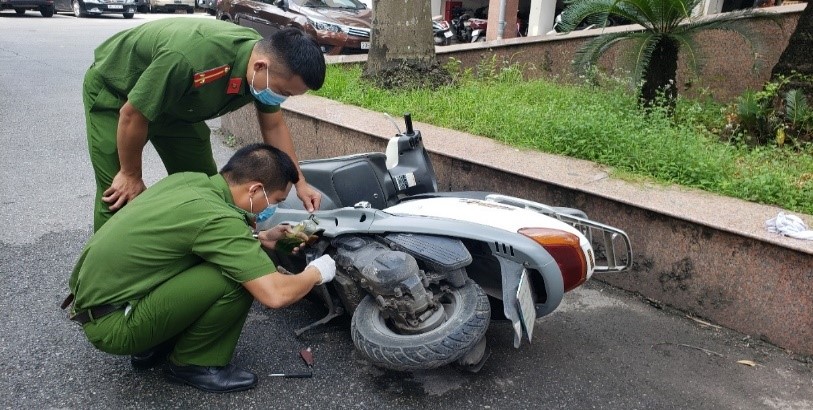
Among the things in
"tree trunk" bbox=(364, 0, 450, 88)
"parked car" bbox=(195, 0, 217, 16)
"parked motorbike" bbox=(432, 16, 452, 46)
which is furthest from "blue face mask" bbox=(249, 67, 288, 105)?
"parked car" bbox=(195, 0, 217, 16)

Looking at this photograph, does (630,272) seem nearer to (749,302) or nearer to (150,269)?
(749,302)

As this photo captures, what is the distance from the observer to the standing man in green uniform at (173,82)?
2641 mm

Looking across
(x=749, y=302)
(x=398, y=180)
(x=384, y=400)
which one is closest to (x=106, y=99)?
(x=398, y=180)

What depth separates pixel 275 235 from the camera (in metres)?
2.80

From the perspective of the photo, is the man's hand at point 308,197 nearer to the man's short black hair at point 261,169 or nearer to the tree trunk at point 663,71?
the man's short black hair at point 261,169

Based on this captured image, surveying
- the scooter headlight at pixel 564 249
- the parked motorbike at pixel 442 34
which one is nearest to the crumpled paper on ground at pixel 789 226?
the scooter headlight at pixel 564 249

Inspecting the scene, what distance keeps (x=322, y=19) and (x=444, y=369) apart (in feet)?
28.0

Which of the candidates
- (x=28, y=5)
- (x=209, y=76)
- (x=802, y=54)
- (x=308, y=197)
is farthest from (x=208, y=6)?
(x=209, y=76)

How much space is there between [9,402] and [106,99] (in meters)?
1.26

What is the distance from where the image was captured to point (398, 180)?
11.1ft

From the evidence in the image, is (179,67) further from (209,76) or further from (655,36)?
(655,36)

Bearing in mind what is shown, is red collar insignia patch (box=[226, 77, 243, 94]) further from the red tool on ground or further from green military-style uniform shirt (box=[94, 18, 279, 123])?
the red tool on ground

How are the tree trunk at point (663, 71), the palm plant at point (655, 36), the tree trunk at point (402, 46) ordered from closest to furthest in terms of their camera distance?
the palm plant at point (655, 36) < the tree trunk at point (663, 71) < the tree trunk at point (402, 46)

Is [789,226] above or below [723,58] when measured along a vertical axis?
below
